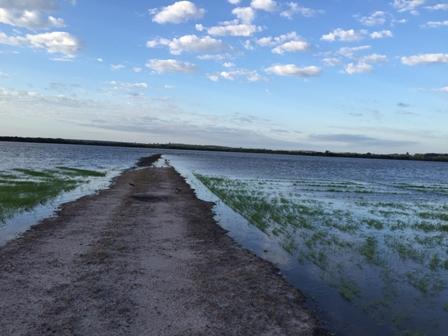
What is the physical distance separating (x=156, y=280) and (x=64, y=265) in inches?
109

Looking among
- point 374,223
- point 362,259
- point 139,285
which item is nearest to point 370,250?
point 362,259

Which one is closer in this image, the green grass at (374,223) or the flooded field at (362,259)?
the flooded field at (362,259)

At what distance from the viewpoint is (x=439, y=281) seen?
43.4 ft

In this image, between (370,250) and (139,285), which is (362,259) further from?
(139,285)

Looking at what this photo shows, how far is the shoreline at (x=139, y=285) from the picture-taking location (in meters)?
8.44

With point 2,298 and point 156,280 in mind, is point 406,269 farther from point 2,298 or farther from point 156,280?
point 2,298

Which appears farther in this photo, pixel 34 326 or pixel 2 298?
pixel 2 298

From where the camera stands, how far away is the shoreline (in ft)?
27.7

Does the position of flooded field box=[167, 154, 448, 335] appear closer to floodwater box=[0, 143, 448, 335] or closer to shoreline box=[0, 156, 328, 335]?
floodwater box=[0, 143, 448, 335]

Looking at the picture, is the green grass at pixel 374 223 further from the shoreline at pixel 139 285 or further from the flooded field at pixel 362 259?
the shoreline at pixel 139 285

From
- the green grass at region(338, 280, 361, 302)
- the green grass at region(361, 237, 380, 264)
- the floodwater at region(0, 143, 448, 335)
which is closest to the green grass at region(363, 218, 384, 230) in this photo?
the floodwater at region(0, 143, 448, 335)

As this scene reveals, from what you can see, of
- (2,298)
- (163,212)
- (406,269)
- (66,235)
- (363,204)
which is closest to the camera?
(2,298)

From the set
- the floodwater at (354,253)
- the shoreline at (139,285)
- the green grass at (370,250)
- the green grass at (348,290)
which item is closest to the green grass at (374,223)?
the floodwater at (354,253)

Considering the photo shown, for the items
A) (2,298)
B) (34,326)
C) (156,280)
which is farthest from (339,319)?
(2,298)
